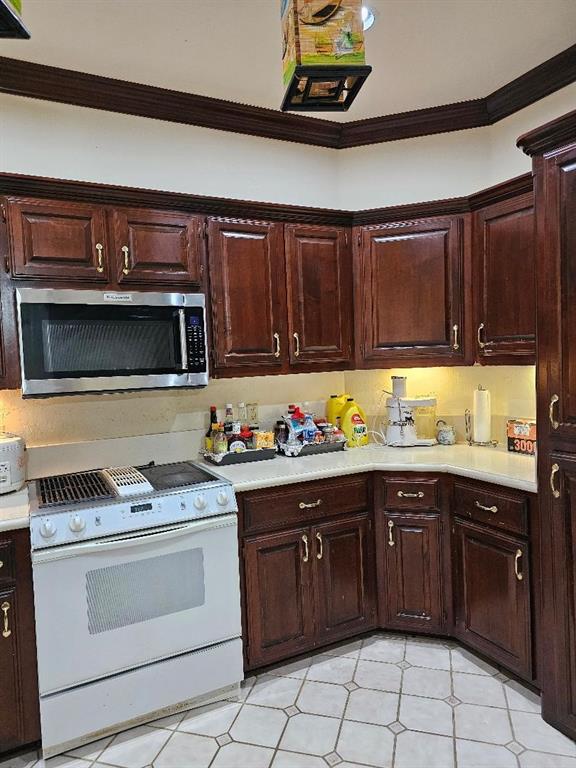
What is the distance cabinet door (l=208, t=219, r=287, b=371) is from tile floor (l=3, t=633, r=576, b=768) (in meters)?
1.49

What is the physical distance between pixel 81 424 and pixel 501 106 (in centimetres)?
263

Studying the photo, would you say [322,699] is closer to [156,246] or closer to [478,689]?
[478,689]

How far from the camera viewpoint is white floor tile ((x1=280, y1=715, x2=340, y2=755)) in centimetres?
197

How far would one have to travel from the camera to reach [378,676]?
239 cm

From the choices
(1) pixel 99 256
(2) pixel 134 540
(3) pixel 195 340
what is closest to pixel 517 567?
(2) pixel 134 540

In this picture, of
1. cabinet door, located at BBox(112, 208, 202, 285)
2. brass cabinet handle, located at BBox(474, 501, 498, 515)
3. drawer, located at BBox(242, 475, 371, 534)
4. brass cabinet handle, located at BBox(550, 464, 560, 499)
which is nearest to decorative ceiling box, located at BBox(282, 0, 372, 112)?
cabinet door, located at BBox(112, 208, 202, 285)

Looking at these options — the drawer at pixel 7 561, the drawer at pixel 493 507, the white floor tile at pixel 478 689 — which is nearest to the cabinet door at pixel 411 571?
the drawer at pixel 493 507

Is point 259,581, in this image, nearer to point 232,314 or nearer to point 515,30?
point 232,314

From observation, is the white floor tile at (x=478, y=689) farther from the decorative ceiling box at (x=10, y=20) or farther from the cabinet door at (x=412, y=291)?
the decorative ceiling box at (x=10, y=20)

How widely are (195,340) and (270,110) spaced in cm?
133

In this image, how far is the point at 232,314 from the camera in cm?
261

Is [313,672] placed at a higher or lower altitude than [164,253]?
lower

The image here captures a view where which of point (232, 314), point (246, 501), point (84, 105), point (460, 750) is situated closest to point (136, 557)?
point (246, 501)

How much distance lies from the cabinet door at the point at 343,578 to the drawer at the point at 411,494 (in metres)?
0.16
